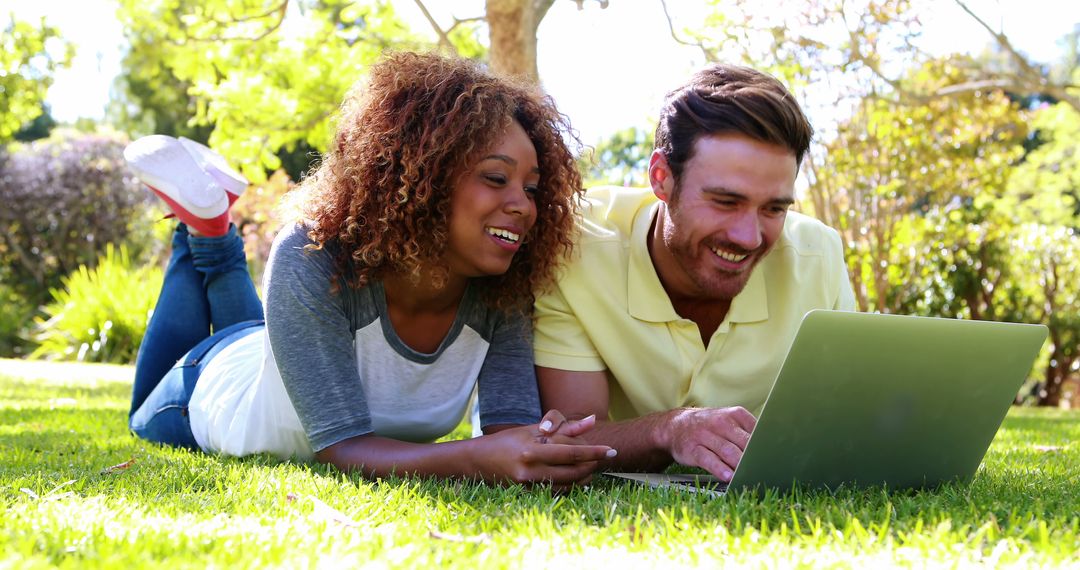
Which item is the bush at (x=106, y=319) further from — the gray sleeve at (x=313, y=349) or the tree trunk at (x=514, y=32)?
the gray sleeve at (x=313, y=349)

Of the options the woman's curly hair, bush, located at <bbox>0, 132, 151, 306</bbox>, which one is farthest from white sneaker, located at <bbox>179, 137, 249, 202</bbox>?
bush, located at <bbox>0, 132, 151, 306</bbox>

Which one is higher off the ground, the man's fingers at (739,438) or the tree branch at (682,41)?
the tree branch at (682,41)

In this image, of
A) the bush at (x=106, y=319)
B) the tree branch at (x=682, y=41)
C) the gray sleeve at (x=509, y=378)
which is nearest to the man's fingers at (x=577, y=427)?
the gray sleeve at (x=509, y=378)

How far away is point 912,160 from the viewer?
1013cm

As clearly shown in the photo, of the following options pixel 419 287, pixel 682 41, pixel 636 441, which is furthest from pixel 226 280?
pixel 682 41

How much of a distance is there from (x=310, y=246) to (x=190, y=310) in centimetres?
175

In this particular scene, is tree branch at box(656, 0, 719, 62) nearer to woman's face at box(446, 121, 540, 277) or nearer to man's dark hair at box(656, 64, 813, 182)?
man's dark hair at box(656, 64, 813, 182)

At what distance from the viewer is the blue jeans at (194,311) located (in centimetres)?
428

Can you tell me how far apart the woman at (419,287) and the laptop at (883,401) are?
0.50m

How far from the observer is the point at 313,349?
9.50 ft

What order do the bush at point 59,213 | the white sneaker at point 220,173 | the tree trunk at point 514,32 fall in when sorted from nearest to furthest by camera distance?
the white sneaker at point 220,173 → the tree trunk at point 514,32 → the bush at point 59,213

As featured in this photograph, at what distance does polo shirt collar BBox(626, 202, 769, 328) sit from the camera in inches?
134

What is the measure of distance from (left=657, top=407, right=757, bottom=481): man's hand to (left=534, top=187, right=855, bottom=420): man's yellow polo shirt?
66cm

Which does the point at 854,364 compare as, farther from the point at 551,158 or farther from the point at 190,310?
the point at 190,310
